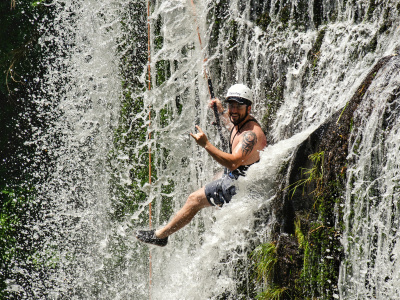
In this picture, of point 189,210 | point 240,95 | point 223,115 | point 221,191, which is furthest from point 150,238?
point 240,95

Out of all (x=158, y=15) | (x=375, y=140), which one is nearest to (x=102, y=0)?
(x=158, y=15)

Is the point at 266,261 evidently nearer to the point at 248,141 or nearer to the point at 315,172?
the point at 315,172

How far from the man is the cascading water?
0.13m

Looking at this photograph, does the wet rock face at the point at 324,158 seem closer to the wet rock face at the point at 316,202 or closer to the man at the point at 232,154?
the wet rock face at the point at 316,202

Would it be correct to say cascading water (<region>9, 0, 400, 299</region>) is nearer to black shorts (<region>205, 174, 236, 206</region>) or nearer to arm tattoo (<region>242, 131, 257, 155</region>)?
black shorts (<region>205, 174, 236, 206</region>)

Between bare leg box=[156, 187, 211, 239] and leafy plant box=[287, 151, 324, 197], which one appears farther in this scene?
bare leg box=[156, 187, 211, 239]

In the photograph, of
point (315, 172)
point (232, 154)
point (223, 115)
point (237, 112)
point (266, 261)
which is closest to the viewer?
point (315, 172)

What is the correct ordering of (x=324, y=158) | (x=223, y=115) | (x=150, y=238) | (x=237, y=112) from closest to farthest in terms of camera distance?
1. (x=324, y=158)
2. (x=237, y=112)
3. (x=150, y=238)
4. (x=223, y=115)

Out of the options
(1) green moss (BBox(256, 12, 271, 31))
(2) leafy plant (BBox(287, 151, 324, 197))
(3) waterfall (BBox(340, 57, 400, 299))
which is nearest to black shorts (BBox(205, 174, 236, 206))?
(2) leafy plant (BBox(287, 151, 324, 197))

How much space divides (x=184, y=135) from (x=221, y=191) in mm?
2018

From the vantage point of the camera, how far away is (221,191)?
4.25 meters

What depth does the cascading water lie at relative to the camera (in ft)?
10.7

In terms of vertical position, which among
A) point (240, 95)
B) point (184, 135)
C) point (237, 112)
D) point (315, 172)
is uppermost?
point (184, 135)

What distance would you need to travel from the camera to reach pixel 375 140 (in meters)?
3.07
